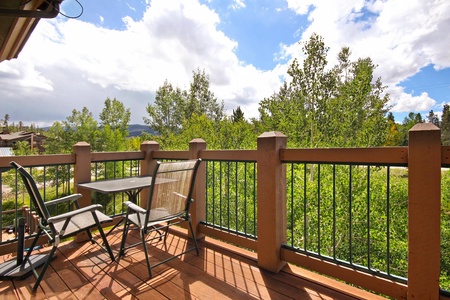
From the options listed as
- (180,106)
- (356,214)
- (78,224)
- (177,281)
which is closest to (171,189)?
(177,281)

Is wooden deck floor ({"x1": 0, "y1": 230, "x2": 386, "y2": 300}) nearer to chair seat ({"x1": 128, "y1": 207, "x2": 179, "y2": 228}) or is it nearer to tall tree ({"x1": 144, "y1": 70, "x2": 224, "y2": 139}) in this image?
chair seat ({"x1": 128, "y1": 207, "x2": 179, "y2": 228})

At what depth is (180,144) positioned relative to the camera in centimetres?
1598

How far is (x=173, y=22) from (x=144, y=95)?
670 inches

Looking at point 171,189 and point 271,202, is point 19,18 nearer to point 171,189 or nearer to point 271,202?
point 171,189

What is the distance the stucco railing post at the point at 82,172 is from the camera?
310 centimetres

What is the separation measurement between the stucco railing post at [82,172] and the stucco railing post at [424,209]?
11.3ft

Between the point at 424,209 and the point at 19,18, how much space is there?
4.06 m

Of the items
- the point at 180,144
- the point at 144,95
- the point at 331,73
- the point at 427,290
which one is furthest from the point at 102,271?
the point at 144,95

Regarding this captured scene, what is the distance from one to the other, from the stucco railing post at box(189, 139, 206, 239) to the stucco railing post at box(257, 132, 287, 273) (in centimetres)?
100

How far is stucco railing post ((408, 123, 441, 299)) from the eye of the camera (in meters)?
1.54

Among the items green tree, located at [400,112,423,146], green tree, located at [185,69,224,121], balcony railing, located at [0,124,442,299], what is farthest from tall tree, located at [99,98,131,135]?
green tree, located at [400,112,423,146]

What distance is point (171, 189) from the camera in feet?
8.02

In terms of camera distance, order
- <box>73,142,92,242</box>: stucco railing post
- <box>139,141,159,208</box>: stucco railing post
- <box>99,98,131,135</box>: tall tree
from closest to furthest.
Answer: <box>73,142,92,242</box>: stucco railing post → <box>139,141,159,208</box>: stucco railing post → <box>99,98,131,135</box>: tall tree

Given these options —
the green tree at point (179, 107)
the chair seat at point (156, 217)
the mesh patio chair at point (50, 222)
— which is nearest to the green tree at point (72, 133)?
→ the green tree at point (179, 107)
